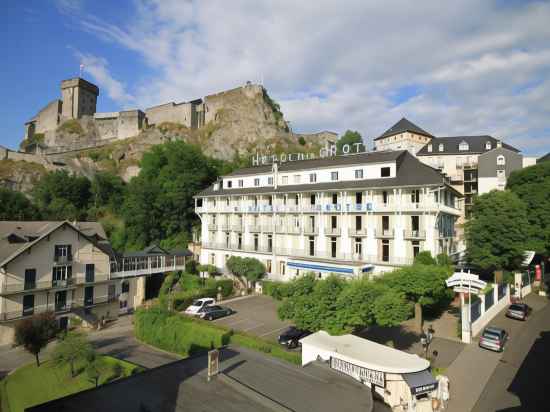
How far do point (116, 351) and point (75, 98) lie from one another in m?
103

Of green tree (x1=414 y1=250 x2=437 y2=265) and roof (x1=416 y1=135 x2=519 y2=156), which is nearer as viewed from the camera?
green tree (x1=414 y1=250 x2=437 y2=265)

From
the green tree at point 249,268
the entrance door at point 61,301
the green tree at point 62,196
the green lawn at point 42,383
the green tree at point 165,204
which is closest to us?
the green lawn at point 42,383

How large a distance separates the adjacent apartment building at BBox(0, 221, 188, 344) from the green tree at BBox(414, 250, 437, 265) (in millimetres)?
31481

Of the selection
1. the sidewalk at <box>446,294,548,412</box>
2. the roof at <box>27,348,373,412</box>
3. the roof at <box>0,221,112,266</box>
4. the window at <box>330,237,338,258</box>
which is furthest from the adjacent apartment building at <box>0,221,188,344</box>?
the sidewalk at <box>446,294,548,412</box>

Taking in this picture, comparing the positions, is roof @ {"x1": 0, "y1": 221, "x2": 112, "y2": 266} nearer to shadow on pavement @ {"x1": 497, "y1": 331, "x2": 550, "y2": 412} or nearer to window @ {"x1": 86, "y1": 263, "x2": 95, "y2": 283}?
window @ {"x1": 86, "y1": 263, "x2": 95, "y2": 283}

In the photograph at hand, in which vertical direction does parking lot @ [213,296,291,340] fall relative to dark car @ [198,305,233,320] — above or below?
below

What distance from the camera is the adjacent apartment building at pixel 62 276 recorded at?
31.1 meters

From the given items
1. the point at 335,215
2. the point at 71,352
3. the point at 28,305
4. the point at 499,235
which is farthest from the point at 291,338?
the point at 28,305

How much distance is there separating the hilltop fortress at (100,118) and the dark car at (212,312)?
6660cm

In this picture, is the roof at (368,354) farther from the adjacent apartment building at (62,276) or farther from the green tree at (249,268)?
the adjacent apartment building at (62,276)

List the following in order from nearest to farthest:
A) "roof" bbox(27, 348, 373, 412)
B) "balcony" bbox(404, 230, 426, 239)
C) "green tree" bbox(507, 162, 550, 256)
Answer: "roof" bbox(27, 348, 373, 412) → "balcony" bbox(404, 230, 426, 239) → "green tree" bbox(507, 162, 550, 256)

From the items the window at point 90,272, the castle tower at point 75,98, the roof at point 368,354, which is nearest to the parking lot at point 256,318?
the roof at point 368,354

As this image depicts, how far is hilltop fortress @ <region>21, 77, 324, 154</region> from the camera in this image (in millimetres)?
92250

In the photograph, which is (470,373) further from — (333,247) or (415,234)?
(333,247)
